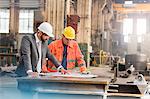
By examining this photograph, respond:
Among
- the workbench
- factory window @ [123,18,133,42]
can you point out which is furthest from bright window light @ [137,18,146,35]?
the workbench

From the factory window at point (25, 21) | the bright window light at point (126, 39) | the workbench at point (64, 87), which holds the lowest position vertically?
the workbench at point (64, 87)

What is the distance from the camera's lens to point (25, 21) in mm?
17172

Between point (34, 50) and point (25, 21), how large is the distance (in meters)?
13.0

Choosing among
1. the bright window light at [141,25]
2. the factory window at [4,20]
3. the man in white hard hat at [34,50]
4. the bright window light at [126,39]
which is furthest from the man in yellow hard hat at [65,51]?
the bright window light at [141,25]

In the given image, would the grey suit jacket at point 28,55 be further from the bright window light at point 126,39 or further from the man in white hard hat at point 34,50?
the bright window light at point 126,39

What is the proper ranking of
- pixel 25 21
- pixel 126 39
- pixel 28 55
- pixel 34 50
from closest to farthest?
pixel 28 55 < pixel 34 50 < pixel 25 21 < pixel 126 39

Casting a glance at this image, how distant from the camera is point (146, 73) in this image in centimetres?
1080

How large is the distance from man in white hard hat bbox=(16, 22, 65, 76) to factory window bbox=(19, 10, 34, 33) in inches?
489

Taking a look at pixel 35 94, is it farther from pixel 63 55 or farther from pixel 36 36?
pixel 63 55

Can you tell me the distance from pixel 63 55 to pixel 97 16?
12.5 metres

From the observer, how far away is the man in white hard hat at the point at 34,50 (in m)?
4.26

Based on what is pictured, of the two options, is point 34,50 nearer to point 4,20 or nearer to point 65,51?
point 65,51

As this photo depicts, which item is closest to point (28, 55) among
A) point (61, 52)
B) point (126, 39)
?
point (61, 52)

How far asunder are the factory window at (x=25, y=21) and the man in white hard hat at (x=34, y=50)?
1241 centimetres
